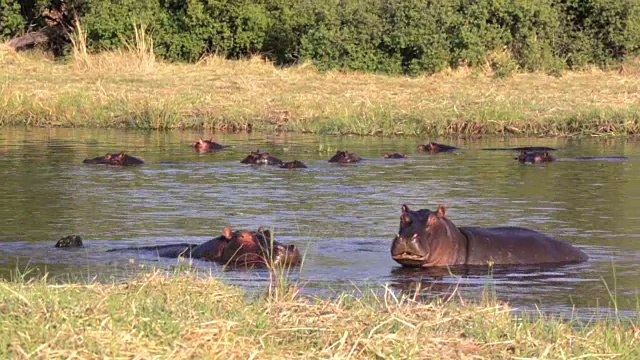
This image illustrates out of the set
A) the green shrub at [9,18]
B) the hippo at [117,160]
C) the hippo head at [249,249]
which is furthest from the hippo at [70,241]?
the green shrub at [9,18]

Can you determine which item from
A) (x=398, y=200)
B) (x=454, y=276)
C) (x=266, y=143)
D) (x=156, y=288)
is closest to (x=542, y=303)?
(x=454, y=276)

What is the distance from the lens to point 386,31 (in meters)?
25.8

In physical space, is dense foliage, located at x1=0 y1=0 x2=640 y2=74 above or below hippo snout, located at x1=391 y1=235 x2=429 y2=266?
above

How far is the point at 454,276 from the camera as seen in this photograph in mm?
8680

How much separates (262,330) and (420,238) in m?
3.50

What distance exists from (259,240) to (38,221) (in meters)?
3.03

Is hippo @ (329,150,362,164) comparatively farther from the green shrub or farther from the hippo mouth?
the green shrub

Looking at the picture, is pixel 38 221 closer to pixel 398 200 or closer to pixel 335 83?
pixel 398 200

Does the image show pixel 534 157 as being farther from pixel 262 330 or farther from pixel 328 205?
pixel 262 330

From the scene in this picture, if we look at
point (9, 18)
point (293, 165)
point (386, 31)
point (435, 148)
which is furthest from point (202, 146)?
point (9, 18)

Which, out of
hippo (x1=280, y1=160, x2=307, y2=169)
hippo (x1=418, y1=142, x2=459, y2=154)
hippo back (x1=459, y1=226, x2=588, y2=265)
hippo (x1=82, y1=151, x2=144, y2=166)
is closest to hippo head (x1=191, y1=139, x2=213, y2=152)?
hippo (x1=82, y1=151, x2=144, y2=166)

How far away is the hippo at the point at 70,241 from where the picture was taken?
9.66 meters

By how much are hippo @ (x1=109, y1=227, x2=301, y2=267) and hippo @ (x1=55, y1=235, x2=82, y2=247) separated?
0.80 m

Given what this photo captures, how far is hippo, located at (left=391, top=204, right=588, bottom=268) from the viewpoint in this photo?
8.74m
